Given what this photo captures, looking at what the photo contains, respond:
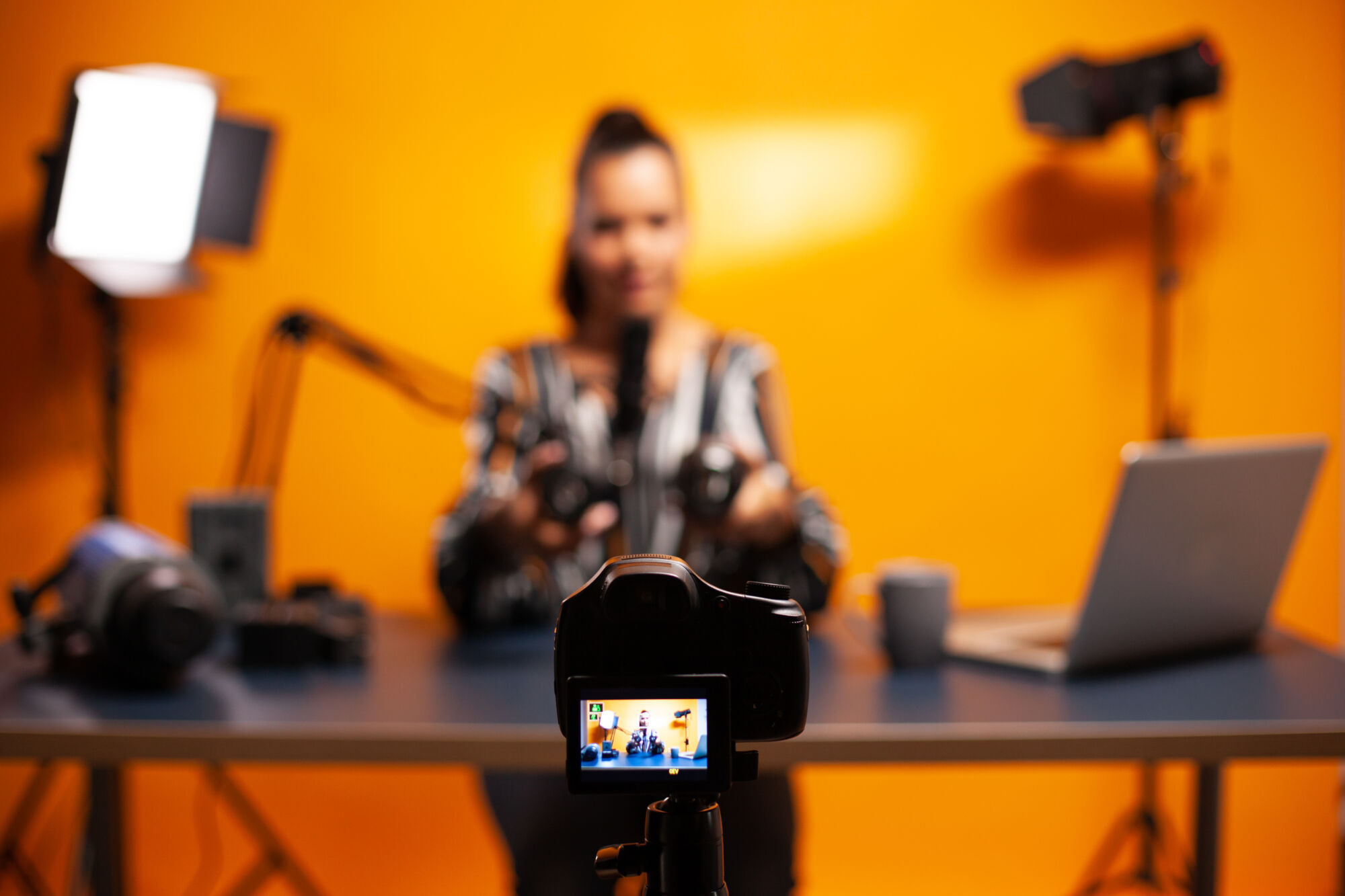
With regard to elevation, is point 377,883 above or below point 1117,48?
below

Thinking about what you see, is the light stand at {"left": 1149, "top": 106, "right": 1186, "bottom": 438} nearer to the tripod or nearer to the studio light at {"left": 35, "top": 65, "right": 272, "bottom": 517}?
the studio light at {"left": 35, "top": 65, "right": 272, "bottom": 517}

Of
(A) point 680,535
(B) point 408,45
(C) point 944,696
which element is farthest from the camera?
(B) point 408,45

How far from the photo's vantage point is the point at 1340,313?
235cm

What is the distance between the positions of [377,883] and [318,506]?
2.74 ft

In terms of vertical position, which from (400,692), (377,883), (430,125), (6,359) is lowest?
(377,883)

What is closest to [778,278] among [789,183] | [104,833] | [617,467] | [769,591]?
[789,183]

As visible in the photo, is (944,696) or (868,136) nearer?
(944,696)

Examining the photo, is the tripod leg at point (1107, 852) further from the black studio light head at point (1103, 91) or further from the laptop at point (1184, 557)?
the black studio light head at point (1103, 91)

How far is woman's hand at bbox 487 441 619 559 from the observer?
4.71 ft

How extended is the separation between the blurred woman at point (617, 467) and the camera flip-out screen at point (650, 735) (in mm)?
891

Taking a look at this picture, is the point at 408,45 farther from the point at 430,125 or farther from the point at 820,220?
the point at 820,220

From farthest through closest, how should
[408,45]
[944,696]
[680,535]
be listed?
[408,45] < [680,535] < [944,696]

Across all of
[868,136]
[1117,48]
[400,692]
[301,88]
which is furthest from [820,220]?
[400,692]

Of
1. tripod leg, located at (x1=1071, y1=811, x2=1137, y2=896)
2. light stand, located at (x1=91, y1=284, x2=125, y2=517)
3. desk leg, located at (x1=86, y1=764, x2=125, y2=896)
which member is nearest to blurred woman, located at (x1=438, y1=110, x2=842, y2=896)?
desk leg, located at (x1=86, y1=764, x2=125, y2=896)
